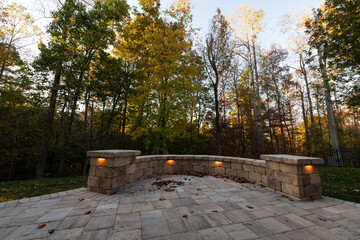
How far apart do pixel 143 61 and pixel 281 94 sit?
15.1m

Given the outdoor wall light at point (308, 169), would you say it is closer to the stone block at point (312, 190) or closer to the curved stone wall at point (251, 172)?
the curved stone wall at point (251, 172)

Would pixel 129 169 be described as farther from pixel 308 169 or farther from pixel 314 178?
pixel 314 178

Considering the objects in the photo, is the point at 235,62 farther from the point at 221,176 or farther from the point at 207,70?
the point at 221,176

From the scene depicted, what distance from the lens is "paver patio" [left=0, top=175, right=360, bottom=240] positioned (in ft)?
6.79

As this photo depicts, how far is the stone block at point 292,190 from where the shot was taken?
10.9ft

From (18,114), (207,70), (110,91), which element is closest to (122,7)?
(110,91)

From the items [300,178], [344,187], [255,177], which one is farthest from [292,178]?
[344,187]

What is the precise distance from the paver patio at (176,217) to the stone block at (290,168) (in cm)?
66

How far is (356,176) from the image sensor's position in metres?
5.48

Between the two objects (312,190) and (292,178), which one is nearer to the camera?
(312,190)

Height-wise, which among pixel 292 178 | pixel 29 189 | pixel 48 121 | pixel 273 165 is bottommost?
pixel 29 189

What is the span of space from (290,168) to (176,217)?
2.98m

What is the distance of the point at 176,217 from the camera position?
2566 mm

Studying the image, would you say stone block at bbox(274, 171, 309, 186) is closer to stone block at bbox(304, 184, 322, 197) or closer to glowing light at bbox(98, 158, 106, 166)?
stone block at bbox(304, 184, 322, 197)
